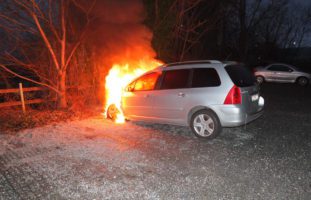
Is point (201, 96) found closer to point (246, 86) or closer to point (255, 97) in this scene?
point (246, 86)

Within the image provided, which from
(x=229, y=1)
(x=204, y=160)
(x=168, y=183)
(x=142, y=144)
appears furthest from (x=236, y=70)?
(x=229, y=1)

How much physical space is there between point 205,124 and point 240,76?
1341 millimetres

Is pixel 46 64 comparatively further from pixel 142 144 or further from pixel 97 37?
pixel 142 144

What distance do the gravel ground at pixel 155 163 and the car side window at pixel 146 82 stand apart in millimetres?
1106

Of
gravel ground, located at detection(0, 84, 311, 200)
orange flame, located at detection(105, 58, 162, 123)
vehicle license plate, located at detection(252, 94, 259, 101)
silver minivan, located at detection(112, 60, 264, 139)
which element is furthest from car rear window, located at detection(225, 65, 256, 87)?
orange flame, located at detection(105, 58, 162, 123)

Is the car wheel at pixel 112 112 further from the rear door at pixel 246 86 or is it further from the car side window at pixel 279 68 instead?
the car side window at pixel 279 68

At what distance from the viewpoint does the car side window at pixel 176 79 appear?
5957 mm

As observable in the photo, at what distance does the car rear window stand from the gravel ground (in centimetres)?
128

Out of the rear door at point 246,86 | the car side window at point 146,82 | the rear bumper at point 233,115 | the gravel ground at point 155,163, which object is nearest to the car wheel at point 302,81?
the gravel ground at point 155,163

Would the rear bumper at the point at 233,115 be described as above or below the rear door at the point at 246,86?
below

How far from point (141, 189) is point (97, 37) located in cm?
804

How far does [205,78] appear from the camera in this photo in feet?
→ 18.6

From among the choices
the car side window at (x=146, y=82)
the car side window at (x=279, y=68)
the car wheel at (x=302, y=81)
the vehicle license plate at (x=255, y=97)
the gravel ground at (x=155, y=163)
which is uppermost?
the car side window at (x=279, y=68)

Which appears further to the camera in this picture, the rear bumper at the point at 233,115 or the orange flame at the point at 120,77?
the orange flame at the point at 120,77
